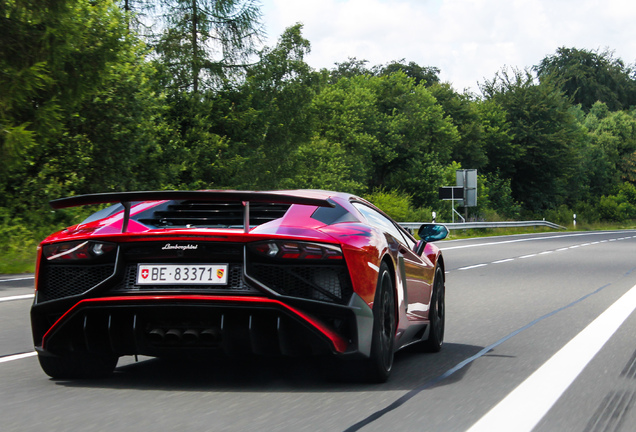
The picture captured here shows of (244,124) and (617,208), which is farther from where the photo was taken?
(617,208)

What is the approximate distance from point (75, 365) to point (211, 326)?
1.05 m

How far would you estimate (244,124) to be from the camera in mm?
41094

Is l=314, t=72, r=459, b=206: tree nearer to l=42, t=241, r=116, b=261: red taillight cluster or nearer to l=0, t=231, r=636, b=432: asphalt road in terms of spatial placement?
l=0, t=231, r=636, b=432: asphalt road

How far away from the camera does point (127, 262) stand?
209 inches

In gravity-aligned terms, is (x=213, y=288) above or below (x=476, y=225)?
above

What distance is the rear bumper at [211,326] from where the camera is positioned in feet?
16.9

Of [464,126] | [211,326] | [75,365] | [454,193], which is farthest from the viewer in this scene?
[464,126]

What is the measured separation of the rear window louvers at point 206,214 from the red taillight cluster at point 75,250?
0.38 m

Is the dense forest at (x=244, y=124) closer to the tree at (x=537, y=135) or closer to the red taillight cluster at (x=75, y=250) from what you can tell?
the tree at (x=537, y=135)

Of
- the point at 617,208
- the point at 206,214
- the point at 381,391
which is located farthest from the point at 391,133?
the point at 381,391

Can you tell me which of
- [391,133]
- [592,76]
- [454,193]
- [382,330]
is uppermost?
[592,76]

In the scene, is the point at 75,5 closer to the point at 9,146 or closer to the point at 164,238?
the point at 9,146

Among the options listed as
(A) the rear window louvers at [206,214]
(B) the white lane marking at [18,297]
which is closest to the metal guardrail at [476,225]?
(B) the white lane marking at [18,297]

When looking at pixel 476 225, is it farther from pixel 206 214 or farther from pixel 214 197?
pixel 214 197
